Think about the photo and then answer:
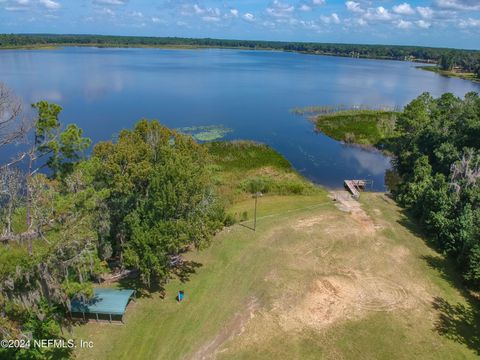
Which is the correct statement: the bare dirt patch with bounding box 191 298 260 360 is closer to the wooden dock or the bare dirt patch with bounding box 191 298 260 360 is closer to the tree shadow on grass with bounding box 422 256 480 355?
the tree shadow on grass with bounding box 422 256 480 355

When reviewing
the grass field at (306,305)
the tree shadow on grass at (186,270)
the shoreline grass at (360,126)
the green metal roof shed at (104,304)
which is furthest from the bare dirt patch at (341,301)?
the shoreline grass at (360,126)

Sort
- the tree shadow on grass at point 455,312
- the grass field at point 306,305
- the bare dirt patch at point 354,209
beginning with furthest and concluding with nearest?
the bare dirt patch at point 354,209 → the tree shadow on grass at point 455,312 → the grass field at point 306,305

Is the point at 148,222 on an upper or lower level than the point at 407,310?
upper

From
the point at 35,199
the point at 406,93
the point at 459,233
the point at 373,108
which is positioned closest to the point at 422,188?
the point at 459,233

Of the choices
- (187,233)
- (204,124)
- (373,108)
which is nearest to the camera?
(187,233)

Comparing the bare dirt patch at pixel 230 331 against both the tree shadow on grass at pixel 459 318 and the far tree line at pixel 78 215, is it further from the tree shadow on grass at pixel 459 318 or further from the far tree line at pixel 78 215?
the tree shadow on grass at pixel 459 318

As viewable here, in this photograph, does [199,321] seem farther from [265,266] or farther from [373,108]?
[373,108]

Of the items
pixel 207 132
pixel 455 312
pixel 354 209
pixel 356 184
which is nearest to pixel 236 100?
pixel 207 132
